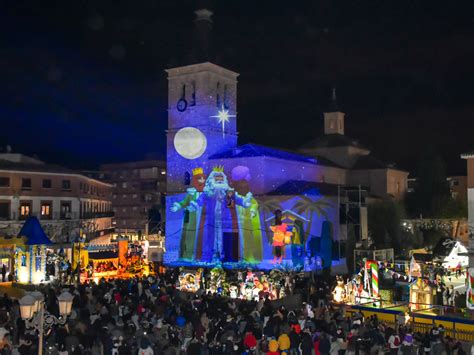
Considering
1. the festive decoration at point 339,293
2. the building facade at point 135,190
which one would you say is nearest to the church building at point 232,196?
the festive decoration at point 339,293

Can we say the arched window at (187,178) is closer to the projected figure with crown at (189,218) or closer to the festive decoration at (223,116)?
the projected figure with crown at (189,218)

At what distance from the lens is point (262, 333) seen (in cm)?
1486

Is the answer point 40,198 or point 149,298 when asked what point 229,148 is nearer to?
point 40,198

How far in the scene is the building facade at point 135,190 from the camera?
6862cm

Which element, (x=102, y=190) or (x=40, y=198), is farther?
(x=102, y=190)

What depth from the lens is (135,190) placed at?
69.8 metres

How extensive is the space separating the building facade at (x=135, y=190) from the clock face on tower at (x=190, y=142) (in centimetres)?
2861

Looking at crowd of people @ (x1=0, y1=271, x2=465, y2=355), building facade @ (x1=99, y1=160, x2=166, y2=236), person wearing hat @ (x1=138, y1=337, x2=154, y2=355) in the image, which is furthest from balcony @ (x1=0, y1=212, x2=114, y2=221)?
person wearing hat @ (x1=138, y1=337, x2=154, y2=355)

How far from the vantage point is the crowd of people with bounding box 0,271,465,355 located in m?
12.2

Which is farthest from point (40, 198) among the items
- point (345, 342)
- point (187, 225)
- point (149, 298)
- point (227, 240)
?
point (345, 342)

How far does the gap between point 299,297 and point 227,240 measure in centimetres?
1845

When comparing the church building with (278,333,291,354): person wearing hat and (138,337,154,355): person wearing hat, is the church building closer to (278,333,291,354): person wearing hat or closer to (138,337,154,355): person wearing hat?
(278,333,291,354): person wearing hat

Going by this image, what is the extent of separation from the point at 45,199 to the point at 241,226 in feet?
46.1

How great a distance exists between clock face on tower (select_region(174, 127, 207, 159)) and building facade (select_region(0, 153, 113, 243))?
835 centimetres
